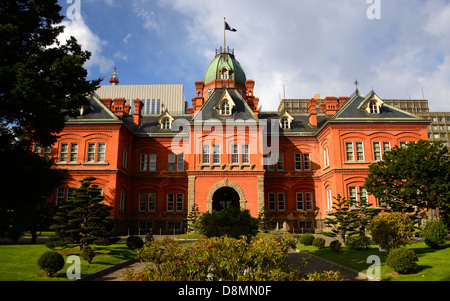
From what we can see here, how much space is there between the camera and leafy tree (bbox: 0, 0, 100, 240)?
10.9 metres

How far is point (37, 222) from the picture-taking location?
77.6ft

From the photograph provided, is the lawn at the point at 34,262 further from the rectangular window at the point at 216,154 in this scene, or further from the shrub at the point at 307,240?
the rectangular window at the point at 216,154

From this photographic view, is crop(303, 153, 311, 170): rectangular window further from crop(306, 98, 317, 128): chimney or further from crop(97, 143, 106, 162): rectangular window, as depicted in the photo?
crop(97, 143, 106, 162): rectangular window

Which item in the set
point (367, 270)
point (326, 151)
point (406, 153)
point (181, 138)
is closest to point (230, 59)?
point (181, 138)

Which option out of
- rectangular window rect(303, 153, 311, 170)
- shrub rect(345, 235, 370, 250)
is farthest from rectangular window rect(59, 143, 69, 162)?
shrub rect(345, 235, 370, 250)

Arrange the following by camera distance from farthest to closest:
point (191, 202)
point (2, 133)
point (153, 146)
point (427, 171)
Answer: point (153, 146)
point (191, 202)
point (427, 171)
point (2, 133)

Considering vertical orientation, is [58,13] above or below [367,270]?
above

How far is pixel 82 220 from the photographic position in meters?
18.9

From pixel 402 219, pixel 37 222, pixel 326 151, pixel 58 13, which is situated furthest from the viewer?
pixel 326 151

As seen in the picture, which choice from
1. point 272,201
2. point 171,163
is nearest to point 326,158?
point 272,201

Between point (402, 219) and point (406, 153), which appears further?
point (406, 153)

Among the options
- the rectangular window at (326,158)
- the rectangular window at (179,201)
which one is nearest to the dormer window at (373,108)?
the rectangular window at (326,158)

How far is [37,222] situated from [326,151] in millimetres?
28769
